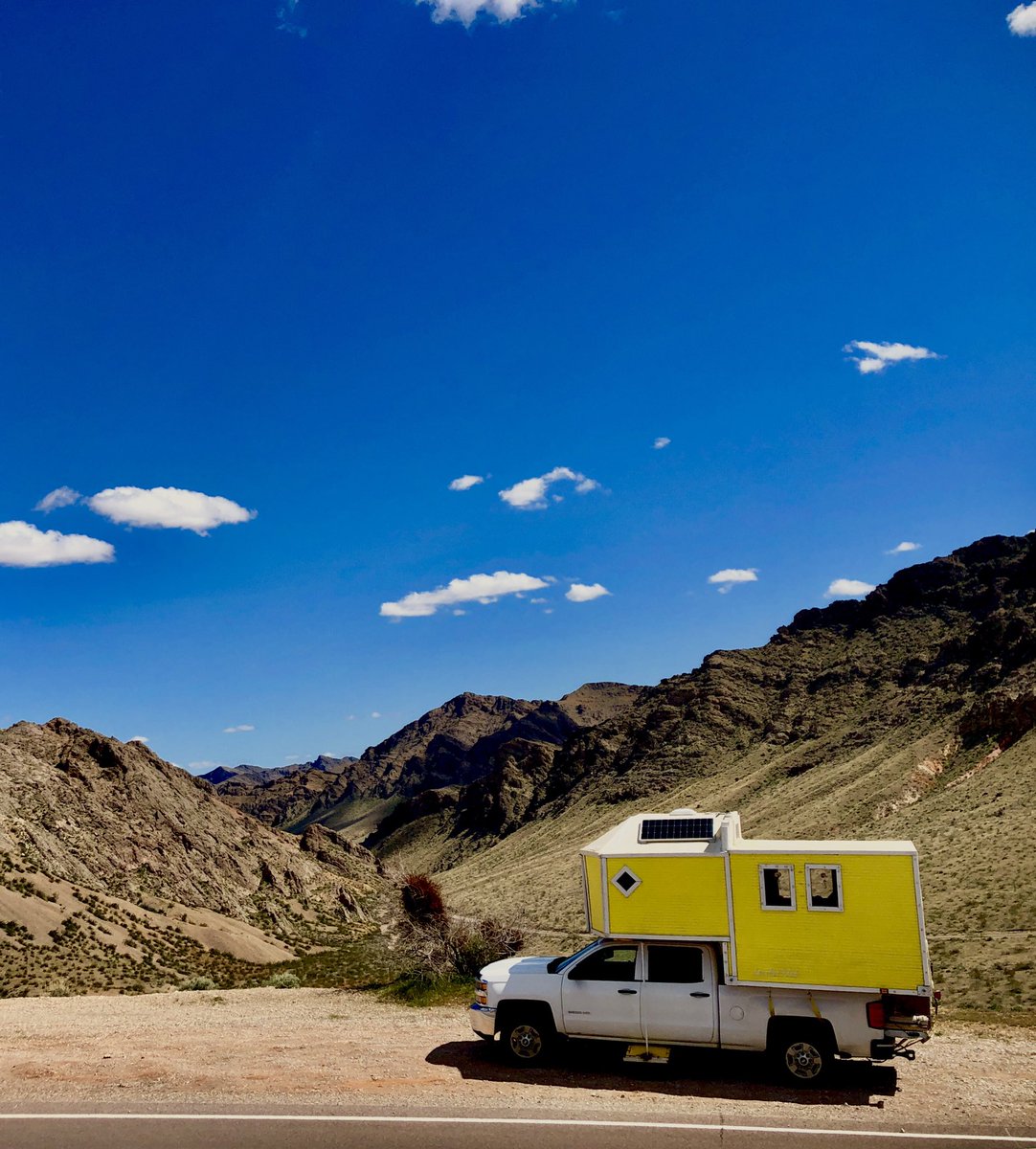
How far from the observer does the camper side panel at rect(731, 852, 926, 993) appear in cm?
1089

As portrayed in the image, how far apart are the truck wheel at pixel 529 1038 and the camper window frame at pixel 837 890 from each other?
4136 mm

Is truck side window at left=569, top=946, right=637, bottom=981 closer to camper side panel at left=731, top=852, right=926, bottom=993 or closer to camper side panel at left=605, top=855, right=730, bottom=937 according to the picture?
camper side panel at left=605, top=855, right=730, bottom=937

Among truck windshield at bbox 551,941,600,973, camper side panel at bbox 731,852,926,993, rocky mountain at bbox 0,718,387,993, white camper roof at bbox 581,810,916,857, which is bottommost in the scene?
rocky mountain at bbox 0,718,387,993

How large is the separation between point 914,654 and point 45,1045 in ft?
302

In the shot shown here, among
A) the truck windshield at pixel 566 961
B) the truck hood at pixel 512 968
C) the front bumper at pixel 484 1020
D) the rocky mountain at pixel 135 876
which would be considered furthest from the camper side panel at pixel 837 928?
the rocky mountain at pixel 135 876

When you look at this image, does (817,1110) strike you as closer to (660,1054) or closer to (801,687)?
(660,1054)

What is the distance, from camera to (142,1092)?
11.4m

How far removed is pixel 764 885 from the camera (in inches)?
450

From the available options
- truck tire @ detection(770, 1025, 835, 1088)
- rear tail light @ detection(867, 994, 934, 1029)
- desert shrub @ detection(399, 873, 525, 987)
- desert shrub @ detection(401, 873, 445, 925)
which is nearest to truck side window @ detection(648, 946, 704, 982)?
truck tire @ detection(770, 1025, 835, 1088)

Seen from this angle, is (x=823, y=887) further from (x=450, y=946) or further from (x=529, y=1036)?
(x=450, y=946)

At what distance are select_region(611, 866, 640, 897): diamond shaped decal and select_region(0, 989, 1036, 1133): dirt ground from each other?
2482 mm

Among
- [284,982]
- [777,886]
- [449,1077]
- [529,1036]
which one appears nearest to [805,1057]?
[777,886]

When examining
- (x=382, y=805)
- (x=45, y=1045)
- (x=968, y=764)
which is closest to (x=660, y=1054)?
(x=45, y=1045)

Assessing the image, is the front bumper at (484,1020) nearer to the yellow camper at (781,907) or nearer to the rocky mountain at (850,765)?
the yellow camper at (781,907)
